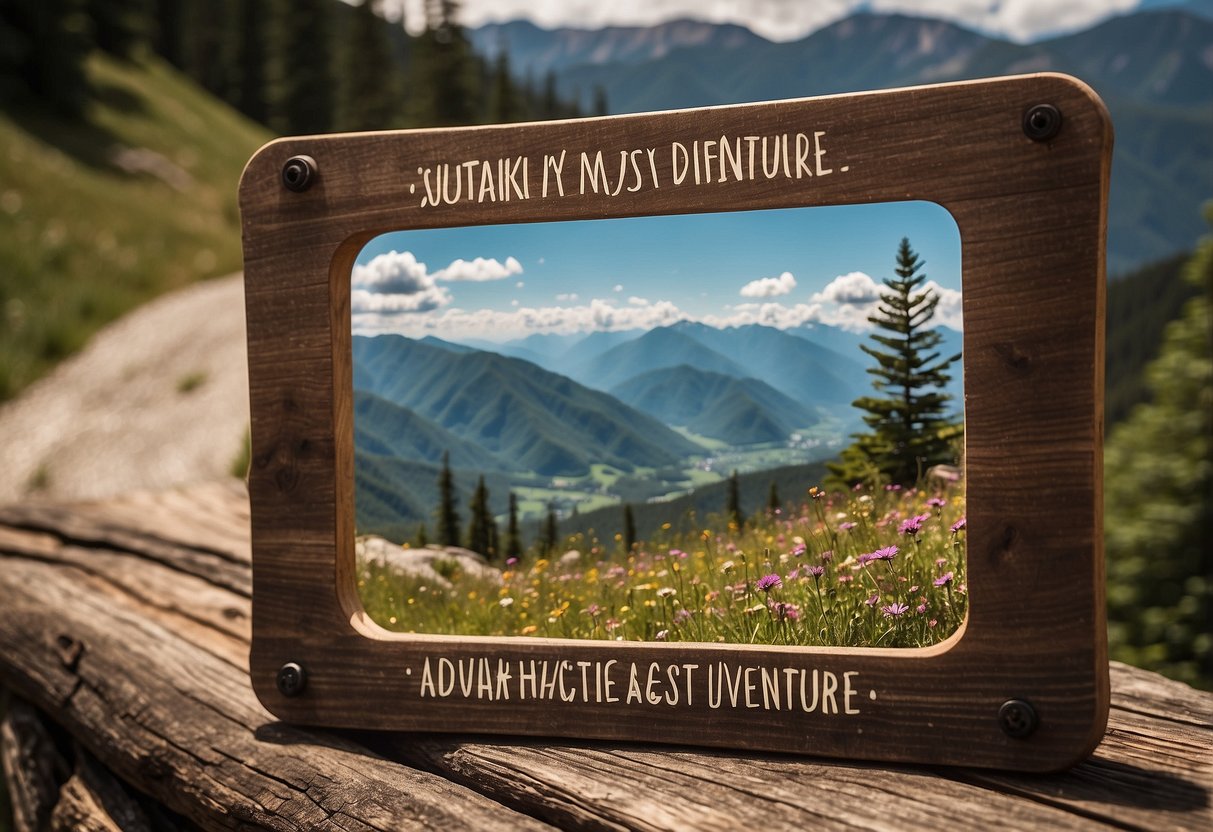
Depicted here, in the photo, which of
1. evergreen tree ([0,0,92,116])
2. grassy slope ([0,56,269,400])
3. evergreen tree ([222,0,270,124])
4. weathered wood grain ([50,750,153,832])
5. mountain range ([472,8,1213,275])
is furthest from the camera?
mountain range ([472,8,1213,275])

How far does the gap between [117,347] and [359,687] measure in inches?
390

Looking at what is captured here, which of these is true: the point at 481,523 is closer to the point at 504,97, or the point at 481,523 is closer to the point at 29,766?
the point at 29,766

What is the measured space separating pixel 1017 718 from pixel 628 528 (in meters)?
0.89

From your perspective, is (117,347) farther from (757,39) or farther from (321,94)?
(757,39)

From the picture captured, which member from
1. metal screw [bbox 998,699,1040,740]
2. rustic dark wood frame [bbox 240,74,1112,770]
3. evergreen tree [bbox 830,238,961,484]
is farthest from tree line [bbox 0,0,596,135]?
metal screw [bbox 998,699,1040,740]

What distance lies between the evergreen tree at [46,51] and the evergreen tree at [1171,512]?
1781cm

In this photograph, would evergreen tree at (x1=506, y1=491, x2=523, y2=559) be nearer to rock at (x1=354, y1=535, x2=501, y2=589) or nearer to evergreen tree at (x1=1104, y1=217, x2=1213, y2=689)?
rock at (x1=354, y1=535, x2=501, y2=589)

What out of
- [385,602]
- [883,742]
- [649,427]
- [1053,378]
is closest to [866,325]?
[1053,378]

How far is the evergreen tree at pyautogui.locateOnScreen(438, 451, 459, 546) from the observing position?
233 centimetres

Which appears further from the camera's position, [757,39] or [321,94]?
[757,39]

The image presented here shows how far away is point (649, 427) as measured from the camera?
218 centimetres

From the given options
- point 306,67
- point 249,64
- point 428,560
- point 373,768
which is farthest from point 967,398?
point 249,64

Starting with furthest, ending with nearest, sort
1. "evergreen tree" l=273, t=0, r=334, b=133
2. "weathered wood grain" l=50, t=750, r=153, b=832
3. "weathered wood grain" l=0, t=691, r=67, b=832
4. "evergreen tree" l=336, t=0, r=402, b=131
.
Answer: "evergreen tree" l=273, t=0, r=334, b=133
"evergreen tree" l=336, t=0, r=402, b=131
"weathered wood grain" l=0, t=691, r=67, b=832
"weathered wood grain" l=50, t=750, r=153, b=832

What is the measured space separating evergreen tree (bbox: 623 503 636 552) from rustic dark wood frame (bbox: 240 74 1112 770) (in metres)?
0.28
